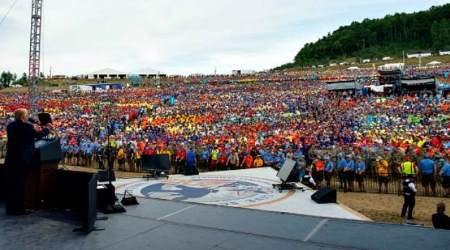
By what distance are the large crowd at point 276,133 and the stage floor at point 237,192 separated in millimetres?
2019

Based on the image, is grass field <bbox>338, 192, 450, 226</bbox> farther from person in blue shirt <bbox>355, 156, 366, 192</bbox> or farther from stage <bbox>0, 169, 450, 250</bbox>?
stage <bbox>0, 169, 450, 250</bbox>

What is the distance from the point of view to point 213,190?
13.3 meters

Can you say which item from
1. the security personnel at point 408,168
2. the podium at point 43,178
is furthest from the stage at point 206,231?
the security personnel at point 408,168

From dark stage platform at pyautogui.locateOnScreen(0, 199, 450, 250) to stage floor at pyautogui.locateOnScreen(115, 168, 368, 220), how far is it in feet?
13.2

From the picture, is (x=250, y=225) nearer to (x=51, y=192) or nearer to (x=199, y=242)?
(x=199, y=242)

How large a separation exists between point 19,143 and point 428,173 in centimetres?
1334

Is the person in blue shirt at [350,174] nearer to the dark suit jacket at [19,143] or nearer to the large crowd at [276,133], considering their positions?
the large crowd at [276,133]

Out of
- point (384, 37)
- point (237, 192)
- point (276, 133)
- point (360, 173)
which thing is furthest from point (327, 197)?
point (384, 37)

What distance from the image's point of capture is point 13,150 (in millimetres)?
5516

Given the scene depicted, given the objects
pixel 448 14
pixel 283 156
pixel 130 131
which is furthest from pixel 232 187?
pixel 448 14

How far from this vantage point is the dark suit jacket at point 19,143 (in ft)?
18.0

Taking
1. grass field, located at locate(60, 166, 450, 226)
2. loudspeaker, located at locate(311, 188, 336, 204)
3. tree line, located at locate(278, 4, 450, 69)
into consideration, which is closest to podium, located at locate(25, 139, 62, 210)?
loudspeaker, located at locate(311, 188, 336, 204)

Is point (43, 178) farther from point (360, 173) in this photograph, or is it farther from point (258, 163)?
point (258, 163)

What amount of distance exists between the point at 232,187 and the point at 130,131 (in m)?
20.9
